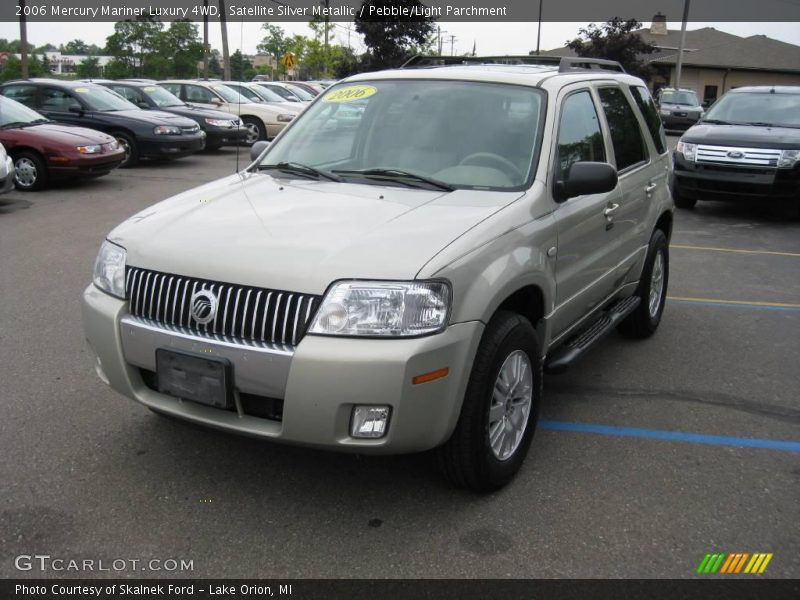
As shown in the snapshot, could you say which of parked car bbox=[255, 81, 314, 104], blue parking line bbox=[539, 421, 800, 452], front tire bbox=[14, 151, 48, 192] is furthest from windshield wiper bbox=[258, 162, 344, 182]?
parked car bbox=[255, 81, 314, 104]

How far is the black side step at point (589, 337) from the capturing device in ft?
13.8

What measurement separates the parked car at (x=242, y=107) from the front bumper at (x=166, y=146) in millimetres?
3336

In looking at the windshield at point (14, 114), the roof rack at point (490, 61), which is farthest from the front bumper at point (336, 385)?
the windshield at point (14, 114)

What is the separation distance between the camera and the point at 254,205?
147 inches

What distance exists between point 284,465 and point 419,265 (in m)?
1.33

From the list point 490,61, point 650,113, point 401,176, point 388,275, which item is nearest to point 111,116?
point 490,61

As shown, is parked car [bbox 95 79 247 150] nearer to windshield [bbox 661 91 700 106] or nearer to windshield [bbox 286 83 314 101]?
windshield [bbox 286 83 314 101]

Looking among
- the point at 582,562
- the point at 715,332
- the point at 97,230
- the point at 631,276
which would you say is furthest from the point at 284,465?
the point at 97,230

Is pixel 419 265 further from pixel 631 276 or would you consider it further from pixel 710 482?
pixel 631 276

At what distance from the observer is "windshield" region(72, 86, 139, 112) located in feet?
49.8

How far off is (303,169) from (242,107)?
16.0 m

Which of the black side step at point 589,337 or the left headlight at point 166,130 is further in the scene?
the left headlight at point 166,130

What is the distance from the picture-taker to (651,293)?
5910 millimetres

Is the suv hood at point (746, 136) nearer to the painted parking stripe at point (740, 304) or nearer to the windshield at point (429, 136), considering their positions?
the painted parking stripe at point (740, 304)
